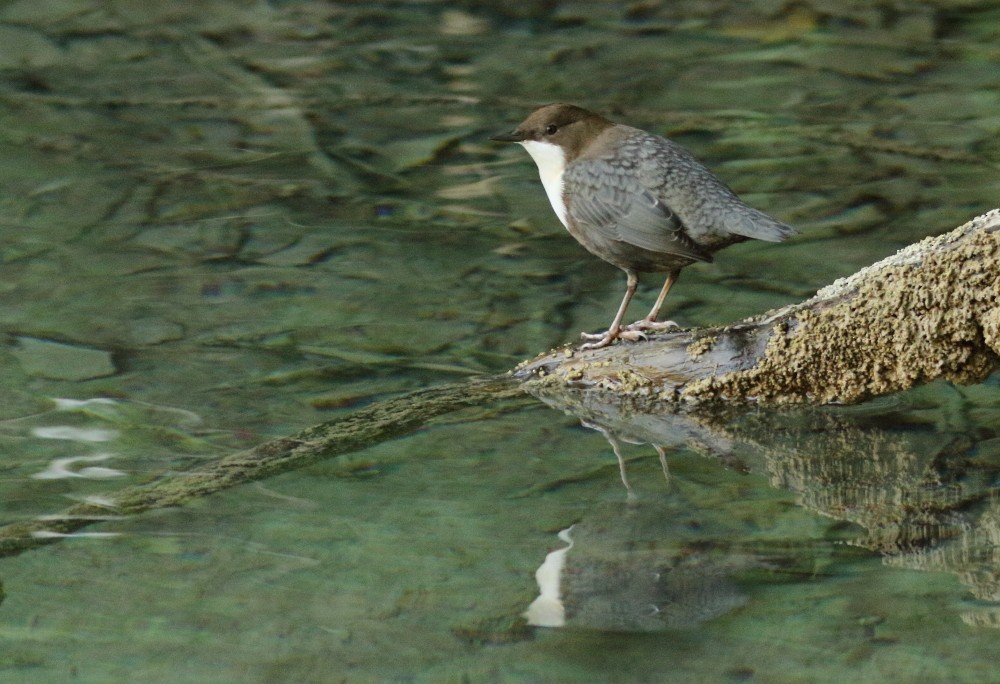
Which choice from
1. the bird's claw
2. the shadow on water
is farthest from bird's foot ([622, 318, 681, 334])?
the shadow on water

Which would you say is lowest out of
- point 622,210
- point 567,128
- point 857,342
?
point 857,342

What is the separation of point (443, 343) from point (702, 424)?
1.41m

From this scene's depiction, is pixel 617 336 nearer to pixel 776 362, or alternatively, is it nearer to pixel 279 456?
pixel 776 362

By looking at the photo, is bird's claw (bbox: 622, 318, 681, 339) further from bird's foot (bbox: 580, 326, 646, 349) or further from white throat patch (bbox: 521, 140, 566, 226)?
white throat patch (bbox: 521, 140, 566, 226)

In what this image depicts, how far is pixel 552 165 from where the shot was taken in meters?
4.75

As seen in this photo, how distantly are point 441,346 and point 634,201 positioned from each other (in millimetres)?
1205

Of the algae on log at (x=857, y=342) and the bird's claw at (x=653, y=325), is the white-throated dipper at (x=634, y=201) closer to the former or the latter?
the bird's claw at (x=653, y=325)

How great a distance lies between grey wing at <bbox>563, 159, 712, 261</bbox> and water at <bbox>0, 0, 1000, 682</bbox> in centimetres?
52

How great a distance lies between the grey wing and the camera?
14.0 ft

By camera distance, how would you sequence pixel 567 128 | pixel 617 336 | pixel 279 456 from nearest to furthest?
pixel 279 456 < pixel 617 336 < pixel 567 128

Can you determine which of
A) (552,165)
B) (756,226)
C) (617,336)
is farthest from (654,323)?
(552,165)

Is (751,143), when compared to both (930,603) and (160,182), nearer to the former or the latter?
(160,182)

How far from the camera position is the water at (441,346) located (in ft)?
10.6

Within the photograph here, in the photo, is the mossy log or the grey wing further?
the grey wing
